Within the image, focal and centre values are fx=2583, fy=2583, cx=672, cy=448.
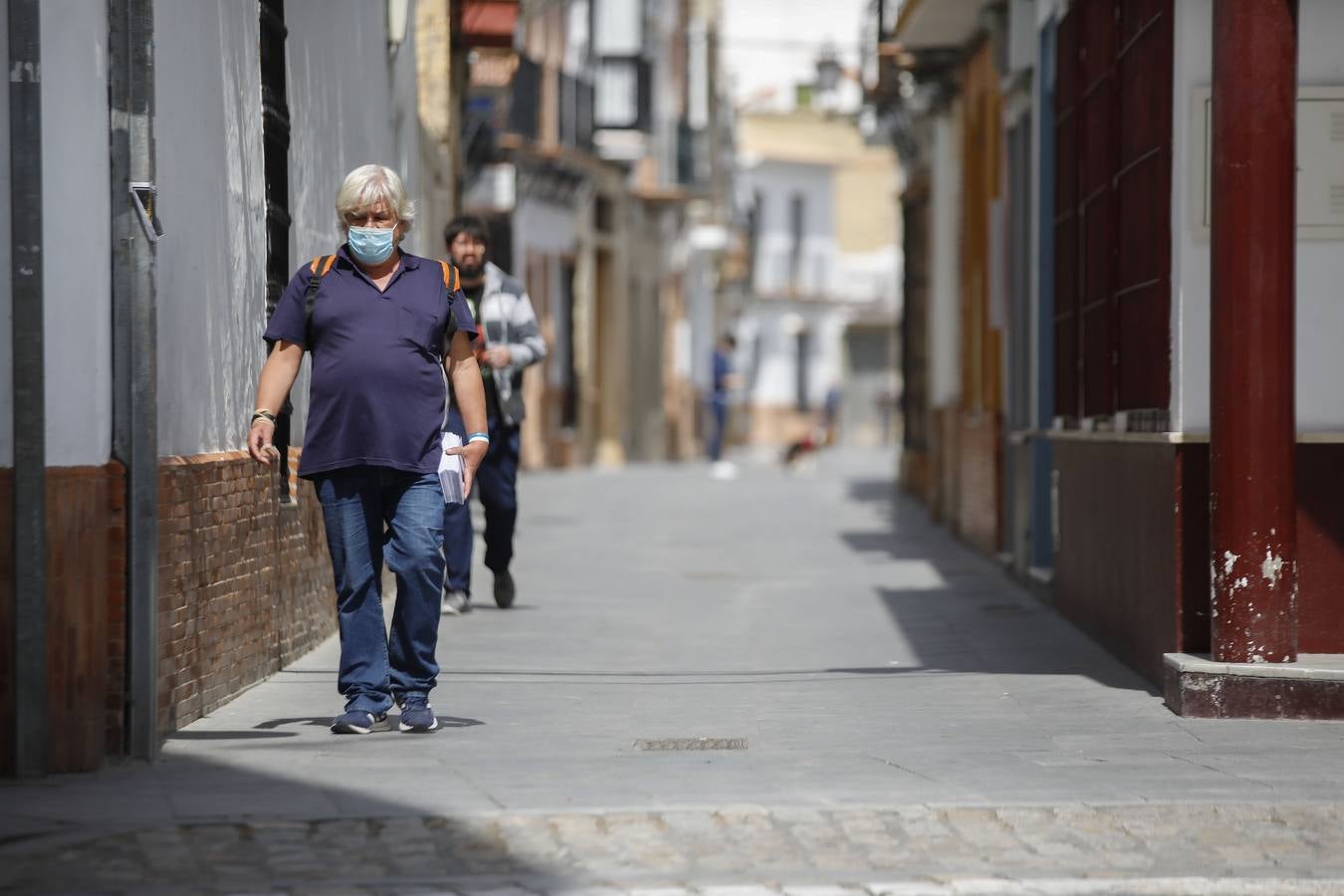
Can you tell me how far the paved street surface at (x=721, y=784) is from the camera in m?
6.15

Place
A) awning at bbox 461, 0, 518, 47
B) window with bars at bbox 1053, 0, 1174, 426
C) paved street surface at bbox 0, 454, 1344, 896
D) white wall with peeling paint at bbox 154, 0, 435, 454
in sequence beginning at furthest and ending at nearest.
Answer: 1. awning at bbox 461, 0, 518, 47
2. window with bars at bbox 1053, 0, 1174, 426
3. white wall with peeling paint at bbox 154, 0, 435, 454
4. paved street surface at bbox 0, 454, 1344, 896

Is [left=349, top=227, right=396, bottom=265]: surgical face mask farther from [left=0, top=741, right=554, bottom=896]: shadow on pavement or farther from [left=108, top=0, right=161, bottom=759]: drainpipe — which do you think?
[left=0, top=741, right=554, bottom=896]: shadow on pavement

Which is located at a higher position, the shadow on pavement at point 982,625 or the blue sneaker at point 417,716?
the blue sneaker at point 417,716

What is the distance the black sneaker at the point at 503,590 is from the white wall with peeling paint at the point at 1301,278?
476 centimetres

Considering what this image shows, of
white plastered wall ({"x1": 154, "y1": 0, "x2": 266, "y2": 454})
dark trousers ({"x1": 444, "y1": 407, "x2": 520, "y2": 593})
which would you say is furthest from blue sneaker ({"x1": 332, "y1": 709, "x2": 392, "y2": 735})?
dark trousers ({"x1": 444, "y1": 407, "x2": 520, "y2": 593})

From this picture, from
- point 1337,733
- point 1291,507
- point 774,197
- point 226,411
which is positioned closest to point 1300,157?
point 1291,507

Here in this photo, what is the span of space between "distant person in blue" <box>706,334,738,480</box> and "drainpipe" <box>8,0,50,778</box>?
27845 mm

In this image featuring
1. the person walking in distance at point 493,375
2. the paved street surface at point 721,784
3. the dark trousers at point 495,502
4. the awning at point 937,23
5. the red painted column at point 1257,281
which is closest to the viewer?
the paved street surface at point 721,784

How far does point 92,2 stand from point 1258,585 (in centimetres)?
427

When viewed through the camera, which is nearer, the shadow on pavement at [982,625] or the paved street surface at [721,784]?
the paved street surface at [721,784]

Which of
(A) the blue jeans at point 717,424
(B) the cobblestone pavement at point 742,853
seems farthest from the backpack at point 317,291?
(A) the blue jeans at point 717,424

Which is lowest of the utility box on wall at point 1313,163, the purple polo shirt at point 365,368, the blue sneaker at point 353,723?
the blue sneaker at point 353,723

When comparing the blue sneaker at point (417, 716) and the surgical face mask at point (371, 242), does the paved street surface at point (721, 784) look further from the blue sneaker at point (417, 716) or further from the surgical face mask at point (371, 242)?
the surgical face mask at point (371, 242)

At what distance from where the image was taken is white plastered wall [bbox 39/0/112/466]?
7.41 metres
